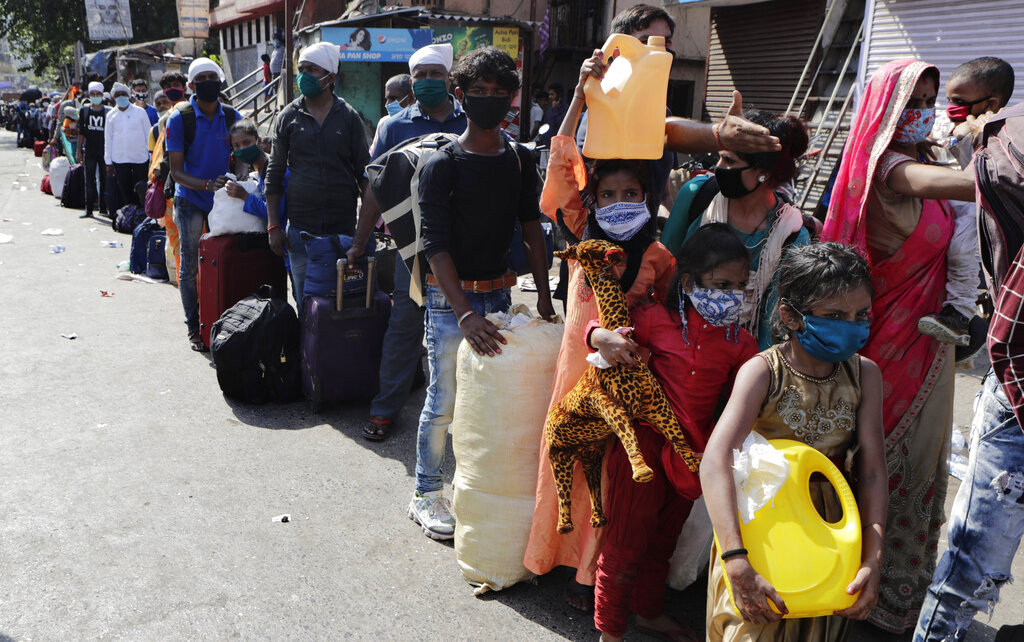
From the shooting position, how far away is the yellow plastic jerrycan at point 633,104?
8.53 feet

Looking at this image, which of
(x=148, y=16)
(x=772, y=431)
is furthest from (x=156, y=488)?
(x=148, y=16)

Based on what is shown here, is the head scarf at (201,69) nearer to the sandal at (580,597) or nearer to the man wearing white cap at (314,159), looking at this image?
the man wearing white cap at (314,159)

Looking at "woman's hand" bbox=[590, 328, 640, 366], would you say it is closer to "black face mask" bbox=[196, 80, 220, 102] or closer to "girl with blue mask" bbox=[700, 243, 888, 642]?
"girl with blue mask" bbox=[700, 243, 888, 642]

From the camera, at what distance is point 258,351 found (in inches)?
185

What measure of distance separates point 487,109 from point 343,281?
185cm

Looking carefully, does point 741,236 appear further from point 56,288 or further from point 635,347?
point 56,288

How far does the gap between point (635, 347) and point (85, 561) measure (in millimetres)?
2353

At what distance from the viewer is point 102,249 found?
9.55 m

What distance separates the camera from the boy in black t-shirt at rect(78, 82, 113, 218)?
11.2 m

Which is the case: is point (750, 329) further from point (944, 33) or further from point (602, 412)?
point (944, 33)

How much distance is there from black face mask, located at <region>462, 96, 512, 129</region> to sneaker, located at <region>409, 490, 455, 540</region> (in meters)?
1.61

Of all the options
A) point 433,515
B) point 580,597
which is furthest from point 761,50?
point 580,597

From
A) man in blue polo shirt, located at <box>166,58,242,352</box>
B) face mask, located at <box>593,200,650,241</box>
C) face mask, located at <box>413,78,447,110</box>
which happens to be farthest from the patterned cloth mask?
man in blue polo shirt, located at <box>166,58,242,352</box>

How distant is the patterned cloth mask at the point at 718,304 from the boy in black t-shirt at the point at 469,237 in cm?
80
